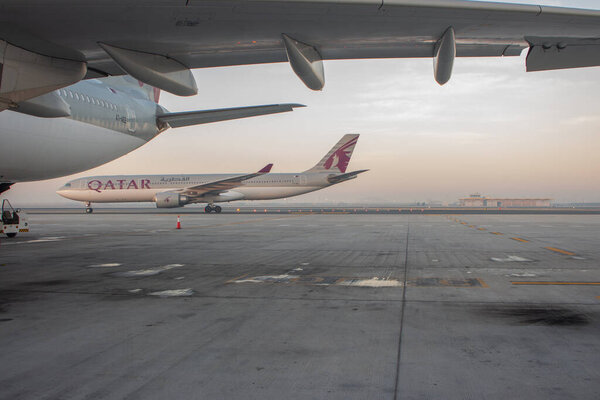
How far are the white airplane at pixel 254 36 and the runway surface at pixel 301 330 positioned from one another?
3514 millimetres

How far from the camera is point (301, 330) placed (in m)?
5.13

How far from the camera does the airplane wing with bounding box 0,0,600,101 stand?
17.6ft

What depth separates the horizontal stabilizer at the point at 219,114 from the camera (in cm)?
1038

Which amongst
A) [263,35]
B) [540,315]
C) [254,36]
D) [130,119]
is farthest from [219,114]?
[540,315]

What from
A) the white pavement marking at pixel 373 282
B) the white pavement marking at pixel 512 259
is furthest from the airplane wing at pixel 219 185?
the white pavement marking at pixel 373 282

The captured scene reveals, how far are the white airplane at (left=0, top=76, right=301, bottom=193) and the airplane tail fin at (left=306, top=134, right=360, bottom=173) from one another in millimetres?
29839

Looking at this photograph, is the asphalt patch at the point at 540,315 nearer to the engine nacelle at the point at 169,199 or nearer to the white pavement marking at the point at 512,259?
the white pavement marking at the point at 512,259

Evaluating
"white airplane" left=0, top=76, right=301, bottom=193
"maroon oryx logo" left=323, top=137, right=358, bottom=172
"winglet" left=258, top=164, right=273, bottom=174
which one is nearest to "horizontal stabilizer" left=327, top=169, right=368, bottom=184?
"maroon oryx logo" left=323, top=137, right=358, bottom=172

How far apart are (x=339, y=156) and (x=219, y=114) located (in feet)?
112

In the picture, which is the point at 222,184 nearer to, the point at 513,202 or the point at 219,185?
the point at 219,185

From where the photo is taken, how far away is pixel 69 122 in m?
13.1

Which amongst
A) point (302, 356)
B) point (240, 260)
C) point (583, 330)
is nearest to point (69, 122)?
point (240, 260)

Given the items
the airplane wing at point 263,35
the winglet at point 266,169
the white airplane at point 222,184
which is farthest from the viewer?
the winglet at point 266,169

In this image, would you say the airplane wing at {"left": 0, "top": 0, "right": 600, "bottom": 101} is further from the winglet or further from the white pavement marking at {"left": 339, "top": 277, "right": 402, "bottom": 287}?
the winglet
